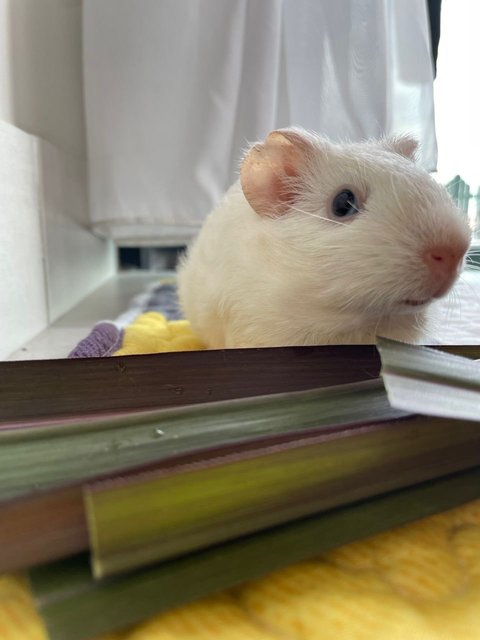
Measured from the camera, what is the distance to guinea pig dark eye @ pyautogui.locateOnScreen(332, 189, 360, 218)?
78cm

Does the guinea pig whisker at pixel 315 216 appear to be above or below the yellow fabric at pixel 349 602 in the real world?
above

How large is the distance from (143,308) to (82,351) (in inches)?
29.6

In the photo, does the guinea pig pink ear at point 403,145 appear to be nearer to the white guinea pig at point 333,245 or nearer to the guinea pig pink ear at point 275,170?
the white guinea pig at point 333,245

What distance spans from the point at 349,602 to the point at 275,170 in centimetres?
65

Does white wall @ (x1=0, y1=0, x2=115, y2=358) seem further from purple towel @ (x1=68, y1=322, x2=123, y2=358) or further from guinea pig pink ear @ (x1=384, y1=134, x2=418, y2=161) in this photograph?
guinea pig pink ear @ (x1=384, y1=134, x2=418, y2=161)

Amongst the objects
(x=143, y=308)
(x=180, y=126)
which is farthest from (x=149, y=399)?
(x=180, y=126)

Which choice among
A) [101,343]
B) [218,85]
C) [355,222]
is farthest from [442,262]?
[218,85]

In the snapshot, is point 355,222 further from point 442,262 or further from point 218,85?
point 218,85

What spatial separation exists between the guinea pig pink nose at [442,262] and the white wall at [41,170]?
108 cm

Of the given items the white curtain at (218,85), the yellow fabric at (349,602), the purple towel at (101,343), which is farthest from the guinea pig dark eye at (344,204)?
the white curtain at (218,85)

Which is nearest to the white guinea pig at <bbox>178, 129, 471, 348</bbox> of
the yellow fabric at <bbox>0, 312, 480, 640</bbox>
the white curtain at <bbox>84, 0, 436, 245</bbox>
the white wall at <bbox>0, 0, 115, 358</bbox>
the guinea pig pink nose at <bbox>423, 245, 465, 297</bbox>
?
the guinea pig pink nose at <bbox>423, 245, 465, 297</bbox>

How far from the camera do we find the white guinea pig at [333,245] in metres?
0.71

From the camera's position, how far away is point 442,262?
70 centimetres

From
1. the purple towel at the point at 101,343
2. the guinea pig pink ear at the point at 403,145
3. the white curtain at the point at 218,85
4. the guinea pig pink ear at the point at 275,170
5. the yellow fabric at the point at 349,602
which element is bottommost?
the yellow fabric at the point at 349,602
